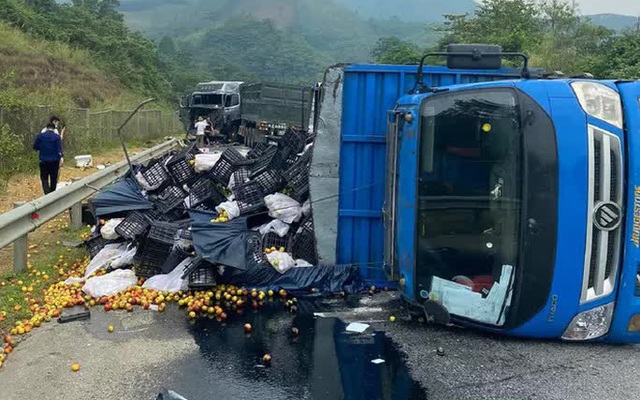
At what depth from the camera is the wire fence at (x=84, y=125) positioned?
17469 millimetres

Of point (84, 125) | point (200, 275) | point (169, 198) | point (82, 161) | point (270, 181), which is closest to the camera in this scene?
point (200, 275)

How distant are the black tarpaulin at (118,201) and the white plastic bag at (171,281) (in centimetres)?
181

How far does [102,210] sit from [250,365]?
4.37m

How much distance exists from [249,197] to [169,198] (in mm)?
1615

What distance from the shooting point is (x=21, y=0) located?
4647 cm

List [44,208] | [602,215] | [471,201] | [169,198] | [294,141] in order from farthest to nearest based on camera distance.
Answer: [294,141], [169,198], [44,208], [471,201], [602,215]

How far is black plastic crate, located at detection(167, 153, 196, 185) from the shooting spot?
9547 millimetres

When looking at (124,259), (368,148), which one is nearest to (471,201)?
(368,148)

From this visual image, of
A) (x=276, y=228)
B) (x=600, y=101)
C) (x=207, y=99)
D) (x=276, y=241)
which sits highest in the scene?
(x=600, y=101)

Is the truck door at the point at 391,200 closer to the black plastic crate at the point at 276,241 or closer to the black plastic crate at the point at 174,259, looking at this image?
the black plastic crate at the point at 276,241

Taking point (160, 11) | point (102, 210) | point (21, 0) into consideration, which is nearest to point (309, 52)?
point (160, 11)

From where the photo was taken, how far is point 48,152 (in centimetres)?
1231

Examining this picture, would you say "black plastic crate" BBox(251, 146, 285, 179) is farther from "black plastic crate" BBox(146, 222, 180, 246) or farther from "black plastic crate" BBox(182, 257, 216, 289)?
"black plastic crate" BBox(182, 257, 216, 289)

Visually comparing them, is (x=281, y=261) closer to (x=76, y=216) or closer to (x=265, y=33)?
(x=76, y=216)
